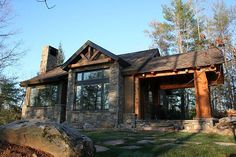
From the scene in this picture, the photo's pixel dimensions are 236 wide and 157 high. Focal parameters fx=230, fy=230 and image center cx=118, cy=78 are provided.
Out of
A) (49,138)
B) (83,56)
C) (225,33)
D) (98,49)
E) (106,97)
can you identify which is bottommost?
(49,138)

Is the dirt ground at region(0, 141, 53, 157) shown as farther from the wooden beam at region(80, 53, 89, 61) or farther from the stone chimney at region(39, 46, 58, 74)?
the stone chimney at region(39, 46, 58, 74)

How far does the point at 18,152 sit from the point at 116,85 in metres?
9.25

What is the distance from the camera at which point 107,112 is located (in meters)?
13.5

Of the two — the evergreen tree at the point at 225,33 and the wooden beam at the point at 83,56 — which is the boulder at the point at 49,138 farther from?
the evergreen tree at the point at 225,33

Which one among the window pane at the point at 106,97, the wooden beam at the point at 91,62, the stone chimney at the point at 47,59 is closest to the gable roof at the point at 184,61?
the wooden beam at the point at 91,62

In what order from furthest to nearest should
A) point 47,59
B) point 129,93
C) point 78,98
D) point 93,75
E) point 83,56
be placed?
point 47,59 < point 83,56 < point 78,98 < point 93,75 < point 129,93

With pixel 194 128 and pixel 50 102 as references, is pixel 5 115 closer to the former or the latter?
pixel 50 102

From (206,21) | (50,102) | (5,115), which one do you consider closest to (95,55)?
(50,102)

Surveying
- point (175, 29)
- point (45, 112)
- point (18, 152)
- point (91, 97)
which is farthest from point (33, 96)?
point (175, 29)

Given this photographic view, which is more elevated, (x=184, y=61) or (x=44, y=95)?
(x=184, y=61)

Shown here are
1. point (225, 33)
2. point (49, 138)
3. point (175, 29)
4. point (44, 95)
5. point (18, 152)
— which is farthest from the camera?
point (175, 29)

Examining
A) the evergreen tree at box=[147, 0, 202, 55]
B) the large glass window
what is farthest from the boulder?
the evergreen tree at box=[147, 0, 202, 55]

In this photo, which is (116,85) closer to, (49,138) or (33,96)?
(33,96)

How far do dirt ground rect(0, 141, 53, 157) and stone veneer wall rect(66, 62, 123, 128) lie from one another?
27.6 feet
